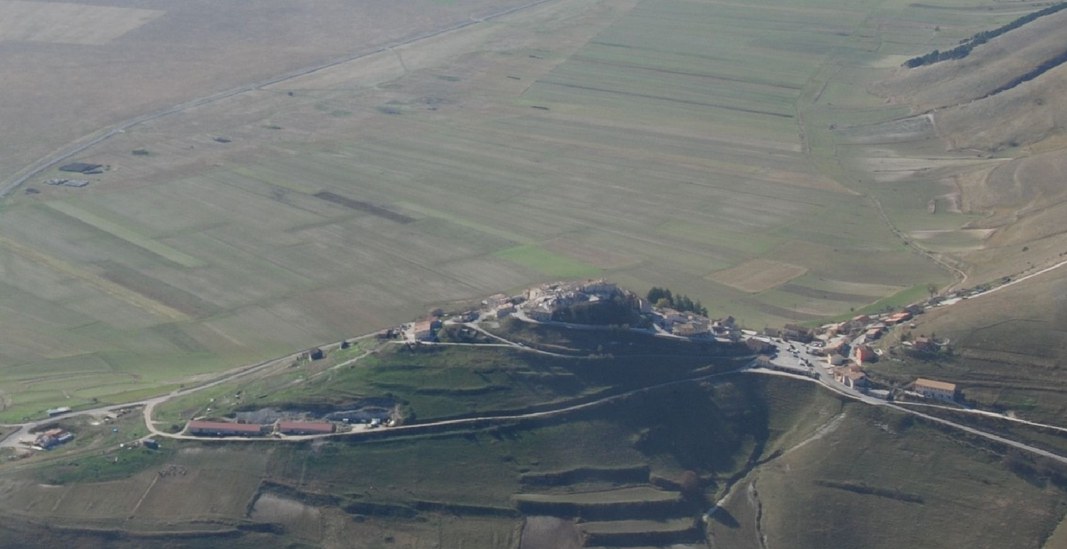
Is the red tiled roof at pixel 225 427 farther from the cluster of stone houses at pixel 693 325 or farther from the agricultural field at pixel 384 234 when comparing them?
the cluster of stone houses at pixel 693 325

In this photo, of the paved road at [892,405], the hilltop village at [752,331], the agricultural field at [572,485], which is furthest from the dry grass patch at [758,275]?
the agricultural field at [572,485]

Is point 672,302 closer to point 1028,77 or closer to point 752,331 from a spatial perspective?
point 752,331

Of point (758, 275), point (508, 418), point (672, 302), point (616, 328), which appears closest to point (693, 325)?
point (616, 328)

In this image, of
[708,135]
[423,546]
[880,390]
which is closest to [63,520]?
[423,546]

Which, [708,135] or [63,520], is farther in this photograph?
[708,135]

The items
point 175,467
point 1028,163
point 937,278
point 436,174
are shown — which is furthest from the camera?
point 436,174

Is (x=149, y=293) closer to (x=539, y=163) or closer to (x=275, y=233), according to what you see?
(x=275, y=233)
